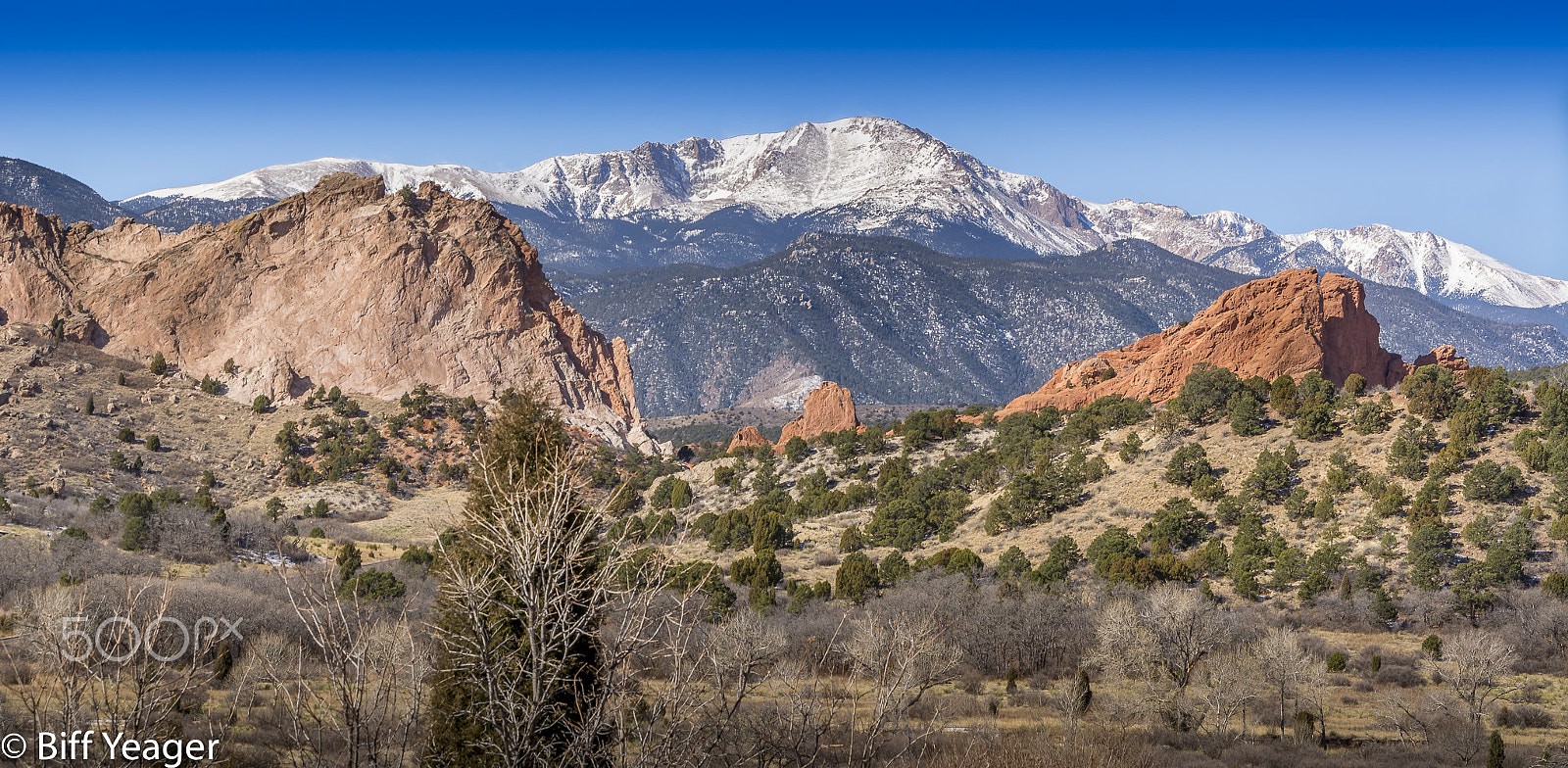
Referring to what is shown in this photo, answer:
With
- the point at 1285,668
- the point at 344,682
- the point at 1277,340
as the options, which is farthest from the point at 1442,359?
the point at 344,682

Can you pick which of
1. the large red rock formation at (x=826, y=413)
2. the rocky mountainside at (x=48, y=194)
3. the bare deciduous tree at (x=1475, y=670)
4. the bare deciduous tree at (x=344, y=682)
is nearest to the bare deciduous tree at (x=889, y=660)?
the bare deciduous tree at (x=344, y=682)

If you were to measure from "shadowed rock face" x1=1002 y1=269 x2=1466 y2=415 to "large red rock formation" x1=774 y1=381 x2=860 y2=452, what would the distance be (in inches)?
720

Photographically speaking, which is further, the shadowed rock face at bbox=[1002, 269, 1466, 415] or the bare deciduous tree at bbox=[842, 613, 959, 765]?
the shadowed rock face at bbox=[1002, 269, 1466, 415]

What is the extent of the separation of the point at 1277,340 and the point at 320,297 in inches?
2581

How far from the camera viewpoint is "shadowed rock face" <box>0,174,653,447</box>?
232ft

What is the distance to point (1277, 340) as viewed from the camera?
59.0 meters

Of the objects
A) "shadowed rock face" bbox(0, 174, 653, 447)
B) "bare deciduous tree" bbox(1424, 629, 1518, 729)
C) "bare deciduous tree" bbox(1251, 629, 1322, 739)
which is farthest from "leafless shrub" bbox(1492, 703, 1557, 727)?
"shadowed rock face" bbox(0, 174, 653, 447)

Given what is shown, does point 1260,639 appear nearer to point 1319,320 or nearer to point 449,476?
point 1319,320

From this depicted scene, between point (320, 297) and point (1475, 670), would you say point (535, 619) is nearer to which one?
point (1475, 670)

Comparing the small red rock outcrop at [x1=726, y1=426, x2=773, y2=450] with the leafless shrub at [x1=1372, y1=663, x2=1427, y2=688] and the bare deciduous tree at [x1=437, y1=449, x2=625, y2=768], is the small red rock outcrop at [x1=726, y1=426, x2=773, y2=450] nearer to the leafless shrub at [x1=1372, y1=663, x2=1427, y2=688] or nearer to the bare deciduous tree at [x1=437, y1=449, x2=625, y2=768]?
the leafless shrub at [x1=1372, y1=663, x2=1427, y2=688]

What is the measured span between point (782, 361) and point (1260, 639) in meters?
166

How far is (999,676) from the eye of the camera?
31.1 metres

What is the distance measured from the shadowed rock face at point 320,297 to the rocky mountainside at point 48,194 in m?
131

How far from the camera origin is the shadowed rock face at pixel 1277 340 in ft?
193
